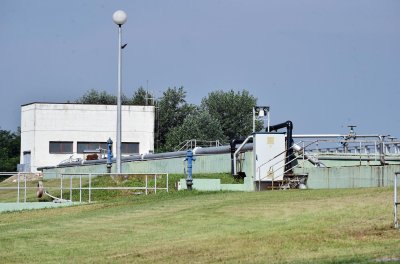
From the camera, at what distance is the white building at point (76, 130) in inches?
3201

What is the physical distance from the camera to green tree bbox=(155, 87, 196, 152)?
368ft

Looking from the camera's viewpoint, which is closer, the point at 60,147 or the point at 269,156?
the point at 269,156

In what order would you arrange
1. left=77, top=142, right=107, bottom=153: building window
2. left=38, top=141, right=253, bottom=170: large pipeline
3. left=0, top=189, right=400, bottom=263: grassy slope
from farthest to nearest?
1. left=77, top=142, right=107, bottom=153: building window
2. left=38, top=141, right=253, bottom=170: large pipeline
3. left=0, top=189, right=400, bottom=263: grassy slope

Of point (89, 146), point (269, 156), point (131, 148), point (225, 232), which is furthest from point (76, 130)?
point (225, 232)

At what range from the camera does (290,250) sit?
61.2 ft

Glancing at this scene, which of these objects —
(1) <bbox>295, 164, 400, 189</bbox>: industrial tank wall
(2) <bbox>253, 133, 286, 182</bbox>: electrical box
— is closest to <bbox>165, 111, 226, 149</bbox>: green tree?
(2) <bbox>253, 133, 286, 182</bbox>: electrical box

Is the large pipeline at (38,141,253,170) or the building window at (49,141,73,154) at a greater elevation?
the building window at (49,141,73,154)

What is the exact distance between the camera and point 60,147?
82.4 m

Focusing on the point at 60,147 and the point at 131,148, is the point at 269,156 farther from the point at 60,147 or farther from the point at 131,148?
the point at 60,147

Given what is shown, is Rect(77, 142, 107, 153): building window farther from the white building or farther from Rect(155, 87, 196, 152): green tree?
Rect(155, 87, 196, 152): green tree

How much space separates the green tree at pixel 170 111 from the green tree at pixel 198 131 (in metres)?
13.4

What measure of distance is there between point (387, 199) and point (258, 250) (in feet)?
20.6

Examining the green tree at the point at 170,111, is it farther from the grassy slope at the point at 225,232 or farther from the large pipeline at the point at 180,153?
the grassy slope at the point at 225,232

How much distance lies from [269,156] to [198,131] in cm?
5616
